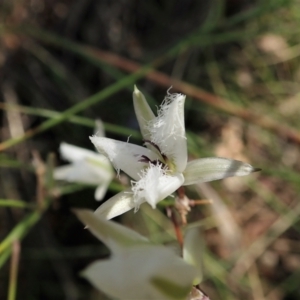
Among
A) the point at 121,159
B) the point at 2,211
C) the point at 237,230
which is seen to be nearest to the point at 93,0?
the point at 2,211

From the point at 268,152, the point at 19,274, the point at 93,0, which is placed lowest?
the point at 19,274

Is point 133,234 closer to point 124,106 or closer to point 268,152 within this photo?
point 124,106

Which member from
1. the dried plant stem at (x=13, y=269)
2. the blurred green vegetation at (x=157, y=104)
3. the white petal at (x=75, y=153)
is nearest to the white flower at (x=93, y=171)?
the white petal at (x=75, y=153)

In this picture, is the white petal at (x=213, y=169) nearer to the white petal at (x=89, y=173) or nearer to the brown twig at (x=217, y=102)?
the white petal at (x=89, y=173)

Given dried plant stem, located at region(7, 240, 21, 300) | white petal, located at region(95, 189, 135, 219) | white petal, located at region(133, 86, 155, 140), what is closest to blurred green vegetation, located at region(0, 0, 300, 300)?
dried plant stem, located at region(7, 240, 21, 300)

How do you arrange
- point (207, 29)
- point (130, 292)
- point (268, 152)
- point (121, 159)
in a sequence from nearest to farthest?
point (130, 292) → point (121, 159) → point (207, 29) → point (268, 152)

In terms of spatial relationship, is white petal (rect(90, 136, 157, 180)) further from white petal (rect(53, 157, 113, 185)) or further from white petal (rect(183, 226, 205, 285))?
white petal (rect(53, 157, 113, 185))
